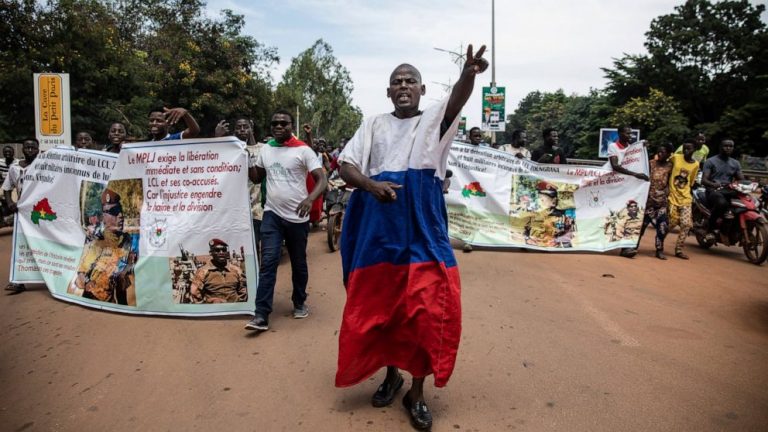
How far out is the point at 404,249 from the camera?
110 inches

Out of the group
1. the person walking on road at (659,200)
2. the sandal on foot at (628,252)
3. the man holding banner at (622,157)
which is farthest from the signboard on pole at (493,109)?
the sandal on foot at (628,252)

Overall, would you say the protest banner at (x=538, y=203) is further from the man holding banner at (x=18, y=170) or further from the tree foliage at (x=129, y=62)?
the tree foliage at (x=129, y=62)

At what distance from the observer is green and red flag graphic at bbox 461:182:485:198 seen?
25.8 ft

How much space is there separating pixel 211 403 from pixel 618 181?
661 centimetres

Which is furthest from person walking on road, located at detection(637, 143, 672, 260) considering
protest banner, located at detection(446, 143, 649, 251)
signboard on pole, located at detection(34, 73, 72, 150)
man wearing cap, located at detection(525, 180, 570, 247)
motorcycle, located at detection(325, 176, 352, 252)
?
signboard on pole, located at detection(34, 73, 72, 150)

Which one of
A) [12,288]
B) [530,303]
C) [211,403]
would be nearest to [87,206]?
[12,288]

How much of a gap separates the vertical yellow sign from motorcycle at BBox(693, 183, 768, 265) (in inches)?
415

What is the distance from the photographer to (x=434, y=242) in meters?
2.79

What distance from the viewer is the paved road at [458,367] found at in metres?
2.88

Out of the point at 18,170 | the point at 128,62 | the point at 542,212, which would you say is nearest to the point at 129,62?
the point at 128,62

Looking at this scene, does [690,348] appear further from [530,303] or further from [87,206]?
[87,206]

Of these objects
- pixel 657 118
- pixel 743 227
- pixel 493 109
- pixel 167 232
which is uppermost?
pixel 657 118

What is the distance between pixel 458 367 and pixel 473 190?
464 cm

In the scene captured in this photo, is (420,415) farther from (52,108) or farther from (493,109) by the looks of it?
(493,109)
